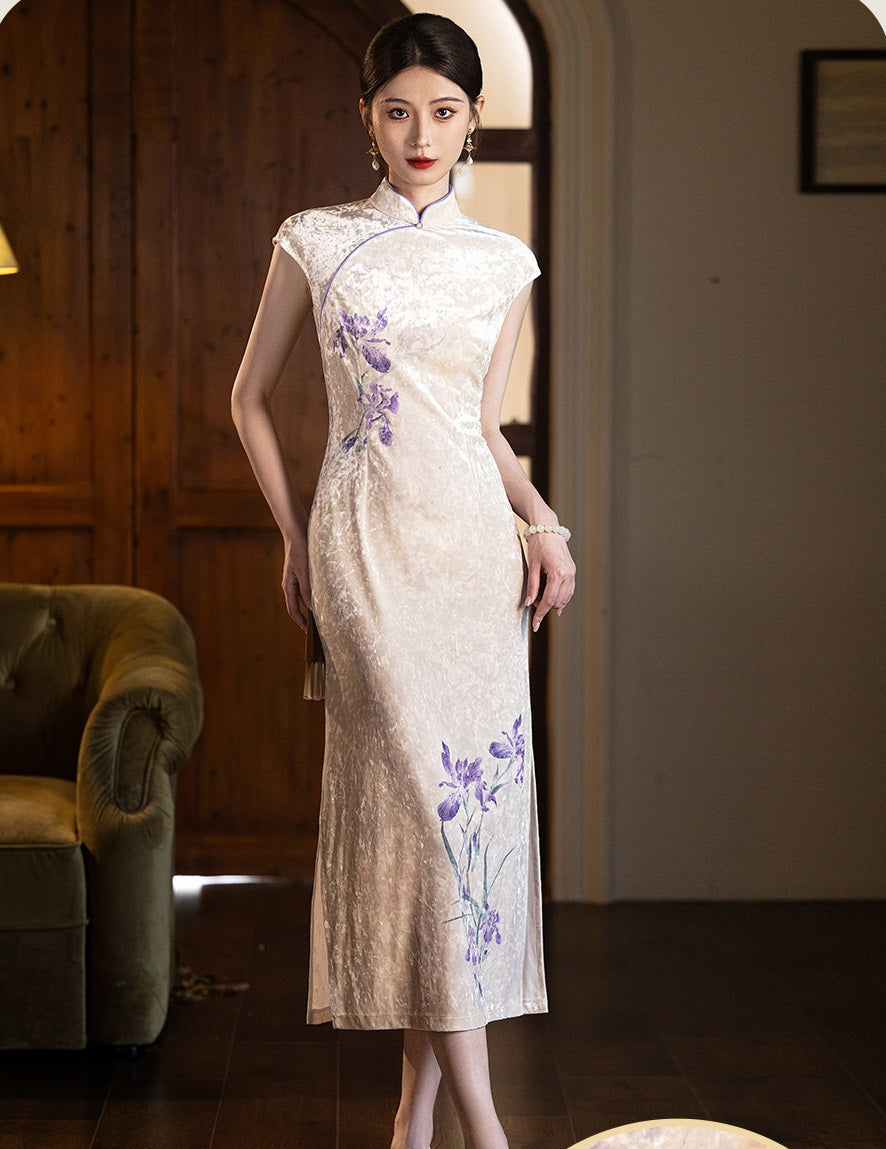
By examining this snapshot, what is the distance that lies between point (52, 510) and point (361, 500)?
219 centimetres

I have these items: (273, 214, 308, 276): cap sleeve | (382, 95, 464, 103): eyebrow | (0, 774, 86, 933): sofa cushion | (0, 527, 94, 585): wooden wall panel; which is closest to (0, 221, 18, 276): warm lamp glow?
(0, 527, 94, 585): wooden wall panel

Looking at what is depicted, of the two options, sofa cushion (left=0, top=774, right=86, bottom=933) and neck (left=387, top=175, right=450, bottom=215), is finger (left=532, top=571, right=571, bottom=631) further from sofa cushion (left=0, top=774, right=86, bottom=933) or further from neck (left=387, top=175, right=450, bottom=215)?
sofa cushion (left=0, top=774, right=86, bottom=933)

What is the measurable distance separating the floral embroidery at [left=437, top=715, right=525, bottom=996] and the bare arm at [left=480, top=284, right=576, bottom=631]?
0.20 m

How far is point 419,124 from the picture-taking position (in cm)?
180

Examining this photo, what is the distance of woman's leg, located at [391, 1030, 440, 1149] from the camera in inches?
78.1

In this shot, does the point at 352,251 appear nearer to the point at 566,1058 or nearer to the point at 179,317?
the point at 566,1058

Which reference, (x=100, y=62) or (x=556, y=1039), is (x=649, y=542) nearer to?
(x=556, y=1039)

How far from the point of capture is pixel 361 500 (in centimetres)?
186

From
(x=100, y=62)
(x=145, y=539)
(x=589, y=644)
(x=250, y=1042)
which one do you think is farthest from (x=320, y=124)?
(x=250, y=1042)

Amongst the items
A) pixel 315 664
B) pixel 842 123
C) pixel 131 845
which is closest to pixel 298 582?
pixel 315 664

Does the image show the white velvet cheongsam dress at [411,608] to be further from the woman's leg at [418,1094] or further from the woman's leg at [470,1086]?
the woman's leg at [418,1094]

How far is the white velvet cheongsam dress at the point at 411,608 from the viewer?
6.06 ft

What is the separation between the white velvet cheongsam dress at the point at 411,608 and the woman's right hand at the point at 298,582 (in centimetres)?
4

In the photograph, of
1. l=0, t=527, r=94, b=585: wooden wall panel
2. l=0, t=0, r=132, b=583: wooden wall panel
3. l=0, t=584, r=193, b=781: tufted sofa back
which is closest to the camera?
l=0, t=584, r=193, b=781: tufted sofa back
